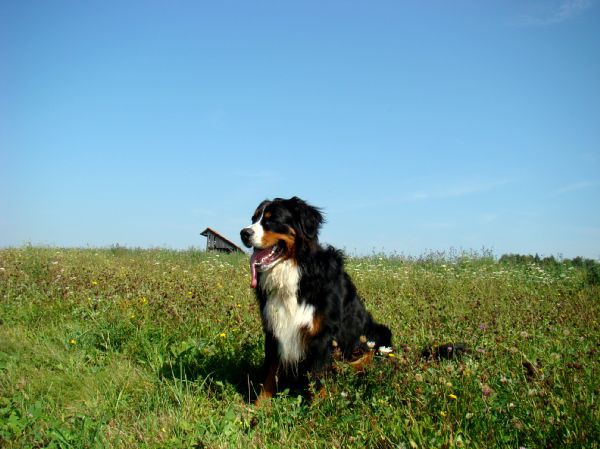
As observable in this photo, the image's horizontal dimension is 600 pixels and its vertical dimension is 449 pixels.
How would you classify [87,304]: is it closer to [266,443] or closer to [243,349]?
[243,349]

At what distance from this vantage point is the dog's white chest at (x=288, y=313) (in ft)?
12.1

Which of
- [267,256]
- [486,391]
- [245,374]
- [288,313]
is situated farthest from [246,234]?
[486,391]

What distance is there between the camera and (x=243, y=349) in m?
4.46

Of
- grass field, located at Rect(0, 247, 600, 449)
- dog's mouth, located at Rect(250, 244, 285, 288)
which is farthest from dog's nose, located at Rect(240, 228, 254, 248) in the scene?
grass field, located at Rect(0, 247, 600, 449)

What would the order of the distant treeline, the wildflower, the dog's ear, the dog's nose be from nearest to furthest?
the wildflower < the dog's nose < the dog's ear < the distant treeline

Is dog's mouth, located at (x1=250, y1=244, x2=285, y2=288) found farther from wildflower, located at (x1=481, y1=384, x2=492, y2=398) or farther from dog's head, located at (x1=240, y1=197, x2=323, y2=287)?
wildflower, located at (x1=481, y1=384, x2=492, y2=398)

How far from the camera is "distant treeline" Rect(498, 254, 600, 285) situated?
369 inches

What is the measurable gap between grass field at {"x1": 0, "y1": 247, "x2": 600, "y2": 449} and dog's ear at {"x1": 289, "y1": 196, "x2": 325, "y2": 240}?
1.11 m

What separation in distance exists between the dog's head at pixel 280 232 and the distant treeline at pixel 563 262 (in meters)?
7.57

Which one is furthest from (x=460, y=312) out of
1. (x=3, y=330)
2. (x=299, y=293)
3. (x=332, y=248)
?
(x=3, y=330)

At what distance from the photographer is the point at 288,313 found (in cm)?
373

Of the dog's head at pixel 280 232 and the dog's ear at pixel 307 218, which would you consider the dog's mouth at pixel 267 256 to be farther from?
the dog's ear at pixel 307 218

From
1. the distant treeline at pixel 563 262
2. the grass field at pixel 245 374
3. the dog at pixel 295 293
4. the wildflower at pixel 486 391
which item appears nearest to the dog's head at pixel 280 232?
the dog at pixel 295 293

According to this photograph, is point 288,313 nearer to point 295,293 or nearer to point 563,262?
point 295,293
